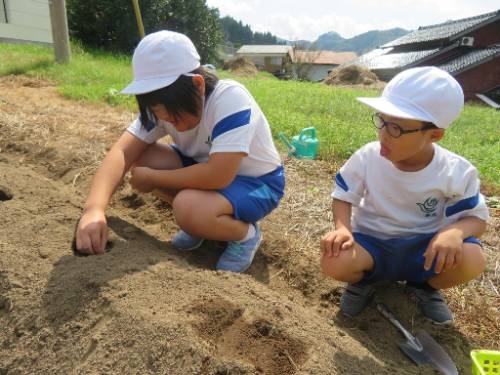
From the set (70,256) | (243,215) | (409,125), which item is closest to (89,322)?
(70,256)

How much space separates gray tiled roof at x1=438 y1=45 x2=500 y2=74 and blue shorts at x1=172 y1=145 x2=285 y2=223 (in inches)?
728

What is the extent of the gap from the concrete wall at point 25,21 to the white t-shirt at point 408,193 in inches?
495

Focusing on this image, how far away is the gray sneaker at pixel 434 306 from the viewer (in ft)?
6.51

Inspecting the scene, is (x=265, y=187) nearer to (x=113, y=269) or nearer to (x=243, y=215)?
(x=243, y=215)

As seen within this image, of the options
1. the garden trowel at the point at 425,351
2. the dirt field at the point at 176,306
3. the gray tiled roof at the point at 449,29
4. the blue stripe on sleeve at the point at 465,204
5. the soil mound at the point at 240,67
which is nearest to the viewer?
the dirt field at the point at 176,306

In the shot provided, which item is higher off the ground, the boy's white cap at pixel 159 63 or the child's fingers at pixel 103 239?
the boy's white cap at pixel 159 63

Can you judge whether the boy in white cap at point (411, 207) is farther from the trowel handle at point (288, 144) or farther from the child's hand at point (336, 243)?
the trowel handle at point (288, 144)

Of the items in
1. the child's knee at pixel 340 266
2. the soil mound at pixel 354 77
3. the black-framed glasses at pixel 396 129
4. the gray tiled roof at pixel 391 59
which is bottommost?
the soil mound at pixel 354 77

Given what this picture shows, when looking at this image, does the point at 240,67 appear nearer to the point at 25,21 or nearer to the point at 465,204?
the point at 25,21

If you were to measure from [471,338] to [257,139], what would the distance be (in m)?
1.23

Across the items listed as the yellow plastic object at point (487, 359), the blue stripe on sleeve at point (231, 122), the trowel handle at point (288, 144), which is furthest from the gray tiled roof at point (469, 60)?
the yellow plastic object at point (487, 359)

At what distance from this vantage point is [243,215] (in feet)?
6.98

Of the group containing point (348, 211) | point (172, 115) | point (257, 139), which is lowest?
point (348, 211)

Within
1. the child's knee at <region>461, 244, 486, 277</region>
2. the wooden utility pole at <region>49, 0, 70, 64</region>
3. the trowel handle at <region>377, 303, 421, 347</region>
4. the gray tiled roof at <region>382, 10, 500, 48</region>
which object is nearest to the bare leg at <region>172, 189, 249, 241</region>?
the trowel handle at <region>377, 303, 421, 347</region>
